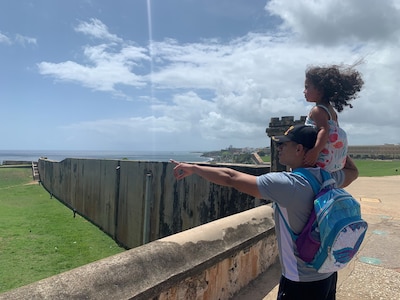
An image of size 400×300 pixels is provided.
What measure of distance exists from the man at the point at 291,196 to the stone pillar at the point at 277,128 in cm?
387

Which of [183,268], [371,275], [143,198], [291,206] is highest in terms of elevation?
[291,206]

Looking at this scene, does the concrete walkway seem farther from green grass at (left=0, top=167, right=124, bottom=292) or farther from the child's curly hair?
green grass at (left=0, top=167, right=124, bottom=292)

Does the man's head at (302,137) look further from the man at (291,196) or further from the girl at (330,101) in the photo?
the girl at (330,101)

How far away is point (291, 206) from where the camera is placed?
1.90 metres

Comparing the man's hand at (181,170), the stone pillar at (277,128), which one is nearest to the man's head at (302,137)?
the man's hand at (181,170)

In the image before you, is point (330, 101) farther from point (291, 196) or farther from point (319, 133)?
point (291, 196)

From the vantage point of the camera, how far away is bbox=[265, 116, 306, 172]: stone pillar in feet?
19.5

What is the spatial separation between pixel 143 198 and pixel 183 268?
30.6 ft

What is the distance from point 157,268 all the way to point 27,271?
317 inches

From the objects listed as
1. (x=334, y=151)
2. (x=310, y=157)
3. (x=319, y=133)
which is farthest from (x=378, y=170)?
(x=310, y=157)

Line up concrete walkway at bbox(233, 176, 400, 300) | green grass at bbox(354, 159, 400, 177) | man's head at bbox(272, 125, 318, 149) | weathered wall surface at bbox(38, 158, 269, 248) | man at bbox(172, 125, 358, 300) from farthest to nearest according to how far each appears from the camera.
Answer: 1. green grass at bbox(354, 159, 400, 177)
2. weathered wall surface at bbox(38, 158, 269, 248)
3. concrete walkway at bbox(233, 176, 400, 300)
4. man's head at bbox(272, 125, 318, 149)
5. man at bbox(172, 125, 358, 300)

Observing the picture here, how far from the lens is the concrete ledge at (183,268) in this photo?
7.65 feet

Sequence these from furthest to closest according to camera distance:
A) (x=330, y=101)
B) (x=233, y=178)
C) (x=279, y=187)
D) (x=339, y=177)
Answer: (x=330, y=101) → (x=339, y=177) → (x=233, y=178) → (x=279, y=187)

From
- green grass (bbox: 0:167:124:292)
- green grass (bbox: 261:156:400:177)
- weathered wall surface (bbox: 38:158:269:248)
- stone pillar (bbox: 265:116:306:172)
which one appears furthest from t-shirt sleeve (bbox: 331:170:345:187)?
green grass (bbox: 261:156:400:177)
